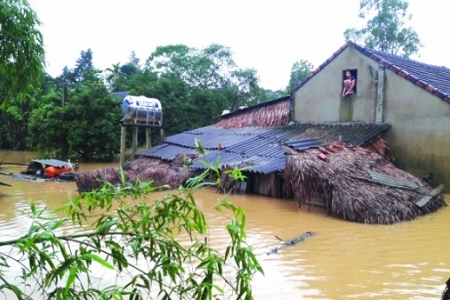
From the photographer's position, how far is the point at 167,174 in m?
13.1

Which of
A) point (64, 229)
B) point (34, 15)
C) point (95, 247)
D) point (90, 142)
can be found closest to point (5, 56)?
point (34, 15)

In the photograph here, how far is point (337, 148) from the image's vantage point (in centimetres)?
1055

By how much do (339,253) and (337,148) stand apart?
474 cm

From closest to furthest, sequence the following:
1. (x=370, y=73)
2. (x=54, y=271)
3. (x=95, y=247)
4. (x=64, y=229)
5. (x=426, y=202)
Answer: (x=54, y=271) → (x=95, y=247) → (x=64, y=229) → (x=426, y=202) → (x=370, y=73)

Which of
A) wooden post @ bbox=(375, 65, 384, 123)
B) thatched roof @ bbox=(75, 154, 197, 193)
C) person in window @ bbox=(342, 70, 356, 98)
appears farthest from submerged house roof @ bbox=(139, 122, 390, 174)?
person in window @ bbox=(342, 70, 356, 98)

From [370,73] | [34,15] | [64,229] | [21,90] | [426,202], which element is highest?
[370,73]

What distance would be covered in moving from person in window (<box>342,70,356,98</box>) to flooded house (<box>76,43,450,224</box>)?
92 millimetres

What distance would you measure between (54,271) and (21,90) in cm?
398

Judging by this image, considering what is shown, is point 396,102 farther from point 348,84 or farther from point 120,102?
point 120,102

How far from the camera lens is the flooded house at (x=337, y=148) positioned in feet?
28.9

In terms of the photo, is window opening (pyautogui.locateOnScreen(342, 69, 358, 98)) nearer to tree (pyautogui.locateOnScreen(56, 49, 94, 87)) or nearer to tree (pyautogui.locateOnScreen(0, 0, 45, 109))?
tree (pyautogui.locateOnScreen(0, 0, 45, 109))

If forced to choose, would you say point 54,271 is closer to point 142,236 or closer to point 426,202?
point 142,236

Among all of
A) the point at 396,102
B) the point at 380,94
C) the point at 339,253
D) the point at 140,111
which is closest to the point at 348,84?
the point at 380,94

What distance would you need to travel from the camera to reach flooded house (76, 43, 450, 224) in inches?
347
